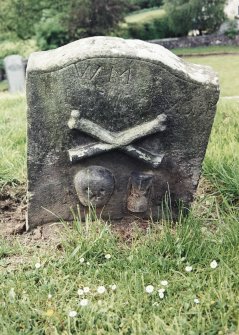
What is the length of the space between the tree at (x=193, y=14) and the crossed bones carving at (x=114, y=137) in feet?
77.1

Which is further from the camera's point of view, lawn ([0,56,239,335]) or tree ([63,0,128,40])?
tree ([63,0,128,40])

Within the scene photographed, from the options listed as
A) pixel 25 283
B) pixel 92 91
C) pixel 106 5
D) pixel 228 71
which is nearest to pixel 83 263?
pixel 25 283

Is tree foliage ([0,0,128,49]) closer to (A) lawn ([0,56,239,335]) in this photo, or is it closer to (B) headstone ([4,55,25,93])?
(B) headstone ([4,55,25,93])

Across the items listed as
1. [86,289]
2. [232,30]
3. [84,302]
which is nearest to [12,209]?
[86,289]

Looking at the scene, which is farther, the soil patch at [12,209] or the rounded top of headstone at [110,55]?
the soil patch at [12,209]

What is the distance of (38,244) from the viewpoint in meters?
3.08

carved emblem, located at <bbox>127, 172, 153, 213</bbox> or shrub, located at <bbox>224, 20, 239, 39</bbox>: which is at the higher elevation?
shrub, located at <bbox>224, 20, 239, 39</bbox>

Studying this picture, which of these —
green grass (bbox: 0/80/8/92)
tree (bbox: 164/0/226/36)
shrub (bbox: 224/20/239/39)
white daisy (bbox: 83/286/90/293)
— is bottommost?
green grass (bbox: 0/80/8/92)

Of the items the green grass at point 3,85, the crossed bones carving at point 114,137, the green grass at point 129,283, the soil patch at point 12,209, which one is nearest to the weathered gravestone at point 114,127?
the crossed bones carving at point 114,137

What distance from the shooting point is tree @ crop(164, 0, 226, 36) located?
983 inches

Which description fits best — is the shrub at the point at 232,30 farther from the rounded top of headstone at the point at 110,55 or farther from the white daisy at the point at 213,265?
the white daisy at the point at 213,265

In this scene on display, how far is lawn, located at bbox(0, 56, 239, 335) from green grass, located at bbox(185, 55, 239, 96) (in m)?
11.5

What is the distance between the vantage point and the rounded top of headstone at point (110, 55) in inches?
106

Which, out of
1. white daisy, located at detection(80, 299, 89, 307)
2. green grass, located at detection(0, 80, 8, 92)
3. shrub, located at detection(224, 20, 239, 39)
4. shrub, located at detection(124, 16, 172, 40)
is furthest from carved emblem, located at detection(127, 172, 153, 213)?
shrub, located at detection(224, 20, 239, 39)
